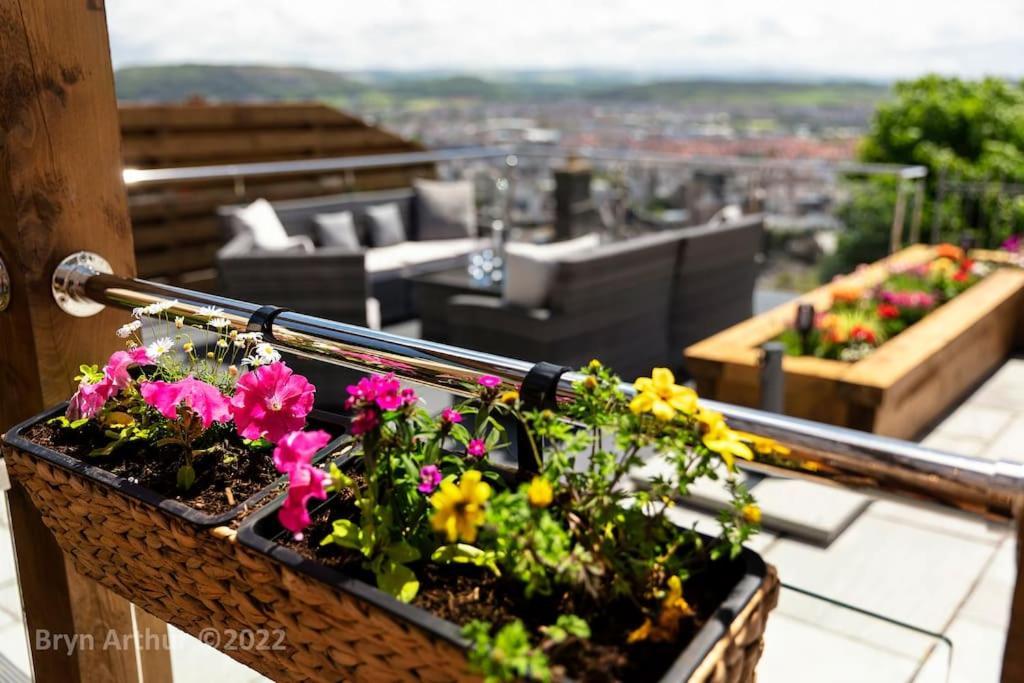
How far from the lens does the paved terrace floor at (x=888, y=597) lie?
1.40 meters

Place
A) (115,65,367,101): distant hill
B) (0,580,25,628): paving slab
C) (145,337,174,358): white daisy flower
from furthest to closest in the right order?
(115,65,367,101): distant hill < (0,580,25,628): paving slab < (145,337,174,358): white daisy flower

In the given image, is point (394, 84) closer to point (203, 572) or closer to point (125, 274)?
point (125, 274)

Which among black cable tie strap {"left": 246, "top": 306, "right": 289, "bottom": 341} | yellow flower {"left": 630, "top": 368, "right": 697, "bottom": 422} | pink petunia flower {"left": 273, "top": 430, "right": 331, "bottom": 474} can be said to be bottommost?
pink petunia flower {"left": 273, "top": 430, "right": 331, "bottom": 474}

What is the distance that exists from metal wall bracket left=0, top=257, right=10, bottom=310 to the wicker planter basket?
0.35 meters

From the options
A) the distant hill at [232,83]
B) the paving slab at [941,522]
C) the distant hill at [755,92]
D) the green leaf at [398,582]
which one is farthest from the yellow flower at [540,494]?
the distant hill at [755,92]

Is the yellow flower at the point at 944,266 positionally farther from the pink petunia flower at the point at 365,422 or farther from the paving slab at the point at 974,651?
the pink petunia flower at the point at 365,422

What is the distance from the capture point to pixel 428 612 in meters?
0.72

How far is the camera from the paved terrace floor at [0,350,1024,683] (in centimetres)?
140

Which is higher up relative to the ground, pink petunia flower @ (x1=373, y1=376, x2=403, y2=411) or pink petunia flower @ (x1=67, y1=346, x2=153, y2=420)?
pink petunia flower @ (x1=373, y1=376, x2=403, y2=411)

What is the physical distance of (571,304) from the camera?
3.69 m

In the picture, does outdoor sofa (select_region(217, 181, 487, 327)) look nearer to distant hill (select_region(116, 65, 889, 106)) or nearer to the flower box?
distant hill (select_region(116, 65, 889, 106))

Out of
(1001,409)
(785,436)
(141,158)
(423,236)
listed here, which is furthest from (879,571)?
(141,158)

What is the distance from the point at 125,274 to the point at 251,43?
7262mm

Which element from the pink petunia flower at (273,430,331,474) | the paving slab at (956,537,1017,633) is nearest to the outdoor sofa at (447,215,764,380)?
the paving slab at (956,537,1017,633)
